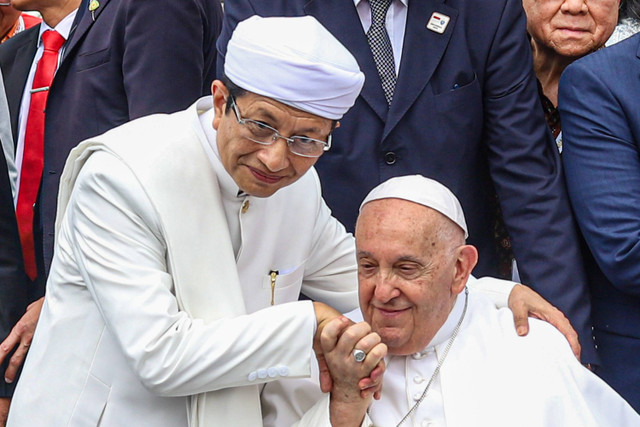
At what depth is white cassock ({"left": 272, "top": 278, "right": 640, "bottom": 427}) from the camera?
3496 mm

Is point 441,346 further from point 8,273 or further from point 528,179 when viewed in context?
point 8,273

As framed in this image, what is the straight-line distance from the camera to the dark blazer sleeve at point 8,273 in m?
A: 4.20

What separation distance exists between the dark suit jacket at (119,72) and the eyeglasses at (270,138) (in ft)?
4.32

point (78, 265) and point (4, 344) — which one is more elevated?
point (78, 265)

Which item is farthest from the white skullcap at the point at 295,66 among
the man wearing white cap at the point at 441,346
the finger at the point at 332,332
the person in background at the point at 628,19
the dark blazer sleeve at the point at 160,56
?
the person in background at the point at 628,19

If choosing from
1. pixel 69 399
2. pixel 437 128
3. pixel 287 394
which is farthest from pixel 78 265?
pixel 437 128

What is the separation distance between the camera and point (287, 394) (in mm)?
3564

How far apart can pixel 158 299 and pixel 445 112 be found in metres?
1.53

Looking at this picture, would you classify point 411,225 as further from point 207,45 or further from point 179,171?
point 207,45

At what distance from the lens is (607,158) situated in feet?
12.6

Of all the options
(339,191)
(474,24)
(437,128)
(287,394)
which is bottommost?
(287,394)

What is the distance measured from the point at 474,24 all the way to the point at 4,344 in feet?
6.85

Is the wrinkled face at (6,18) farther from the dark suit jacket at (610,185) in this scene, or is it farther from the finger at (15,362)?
the dark suit jacket at (610,185)

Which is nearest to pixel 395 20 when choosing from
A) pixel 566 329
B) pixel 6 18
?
pixel 566 329
